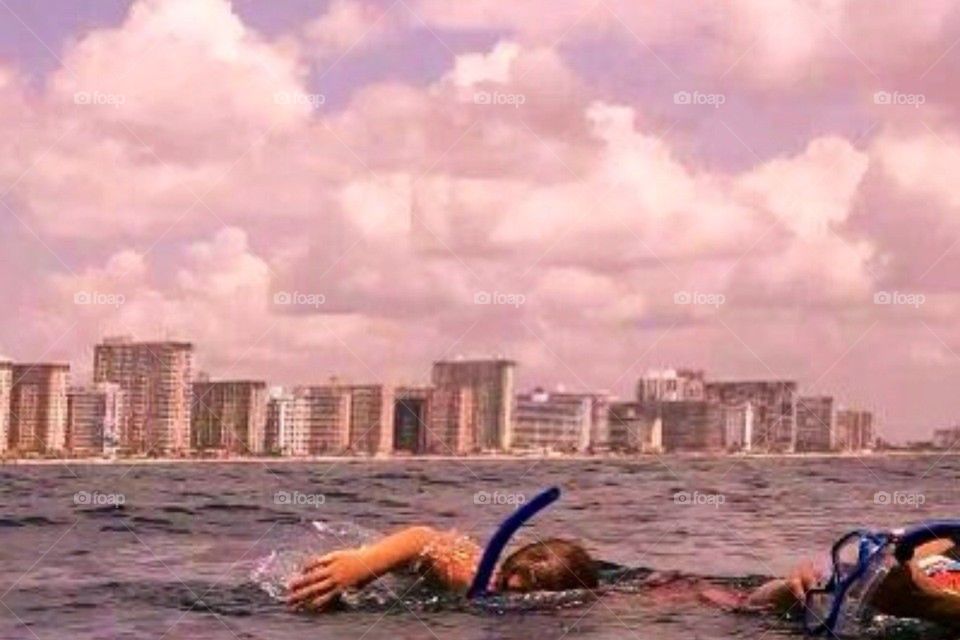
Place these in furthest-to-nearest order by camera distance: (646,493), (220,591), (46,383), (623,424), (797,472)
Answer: (623,424)
(46,383)
(797,472)
(646,493)
(220,591)

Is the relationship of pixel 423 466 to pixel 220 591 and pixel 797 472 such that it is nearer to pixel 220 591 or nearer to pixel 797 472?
pixel 797 472

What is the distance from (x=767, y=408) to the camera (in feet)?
229

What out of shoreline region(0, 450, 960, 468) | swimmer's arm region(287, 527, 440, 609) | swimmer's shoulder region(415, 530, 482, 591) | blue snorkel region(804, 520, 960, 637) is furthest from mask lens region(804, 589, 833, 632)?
shoreline region(0, 450, 960, 468)

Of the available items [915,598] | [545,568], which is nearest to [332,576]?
[545,568]

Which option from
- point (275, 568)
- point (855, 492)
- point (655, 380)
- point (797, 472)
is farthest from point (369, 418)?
point (275, 568)

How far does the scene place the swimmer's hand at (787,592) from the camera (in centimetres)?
1127

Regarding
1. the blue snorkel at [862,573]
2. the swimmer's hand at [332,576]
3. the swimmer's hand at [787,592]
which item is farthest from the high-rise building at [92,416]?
the blue snorkel at [862,573]

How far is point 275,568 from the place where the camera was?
14680 millimetres

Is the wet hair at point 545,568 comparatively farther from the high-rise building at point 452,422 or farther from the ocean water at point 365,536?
the high-rise building at point 452,422

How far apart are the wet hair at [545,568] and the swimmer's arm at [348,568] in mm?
767

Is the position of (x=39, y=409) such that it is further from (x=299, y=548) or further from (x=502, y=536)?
(x=502, y=536)

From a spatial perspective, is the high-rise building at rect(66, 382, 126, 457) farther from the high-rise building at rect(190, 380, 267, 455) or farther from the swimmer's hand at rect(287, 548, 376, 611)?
the swimmer's hand at rect(287, 548, 376, 611)

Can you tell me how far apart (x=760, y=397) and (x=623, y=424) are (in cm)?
699

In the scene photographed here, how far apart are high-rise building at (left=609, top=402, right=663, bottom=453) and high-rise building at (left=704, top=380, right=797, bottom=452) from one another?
284cm
